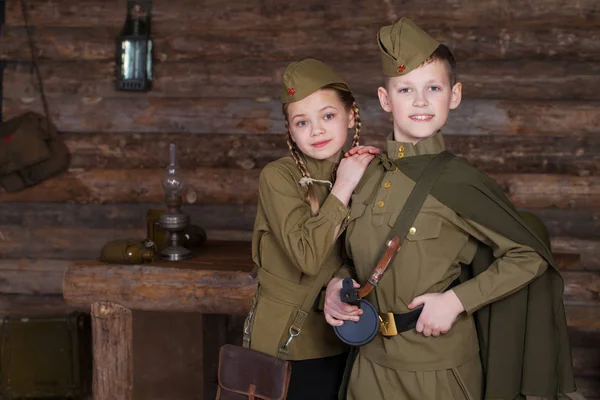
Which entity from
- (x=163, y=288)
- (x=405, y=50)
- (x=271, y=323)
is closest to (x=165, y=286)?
(x=163, y=288)

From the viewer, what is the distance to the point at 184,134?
4.73 meters

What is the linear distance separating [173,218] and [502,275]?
1974 mm

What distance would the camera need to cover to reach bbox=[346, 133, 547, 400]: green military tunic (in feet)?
6.72

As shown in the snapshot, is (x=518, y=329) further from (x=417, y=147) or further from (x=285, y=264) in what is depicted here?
(x=285, y=264)

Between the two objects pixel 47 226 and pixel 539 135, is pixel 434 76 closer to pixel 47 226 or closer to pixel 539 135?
pixel 539 135

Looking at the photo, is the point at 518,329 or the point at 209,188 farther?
the point at 209,188

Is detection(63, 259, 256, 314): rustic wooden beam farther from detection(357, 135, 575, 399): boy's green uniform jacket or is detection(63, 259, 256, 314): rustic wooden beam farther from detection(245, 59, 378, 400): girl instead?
detection(357, 135, 575, 399): boy's green uniform jacket

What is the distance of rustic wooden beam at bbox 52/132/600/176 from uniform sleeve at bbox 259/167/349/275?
7.43 ft

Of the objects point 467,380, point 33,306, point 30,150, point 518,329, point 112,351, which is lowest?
point 33,306

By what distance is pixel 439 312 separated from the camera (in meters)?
2.04

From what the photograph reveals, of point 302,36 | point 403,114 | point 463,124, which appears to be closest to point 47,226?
point 302,36

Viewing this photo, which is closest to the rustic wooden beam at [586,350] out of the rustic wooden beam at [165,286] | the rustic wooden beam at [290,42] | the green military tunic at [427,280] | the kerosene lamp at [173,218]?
the rustic wooden beam at [290,42]

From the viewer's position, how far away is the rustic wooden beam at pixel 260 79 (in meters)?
4.44

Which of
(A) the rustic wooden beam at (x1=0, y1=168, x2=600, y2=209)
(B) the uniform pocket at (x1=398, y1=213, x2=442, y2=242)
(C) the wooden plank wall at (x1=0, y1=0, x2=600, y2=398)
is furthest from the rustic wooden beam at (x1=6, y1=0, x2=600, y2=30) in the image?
(B) the uniform pocket at (x1=398, y1=213, x2=442, y2=242)
